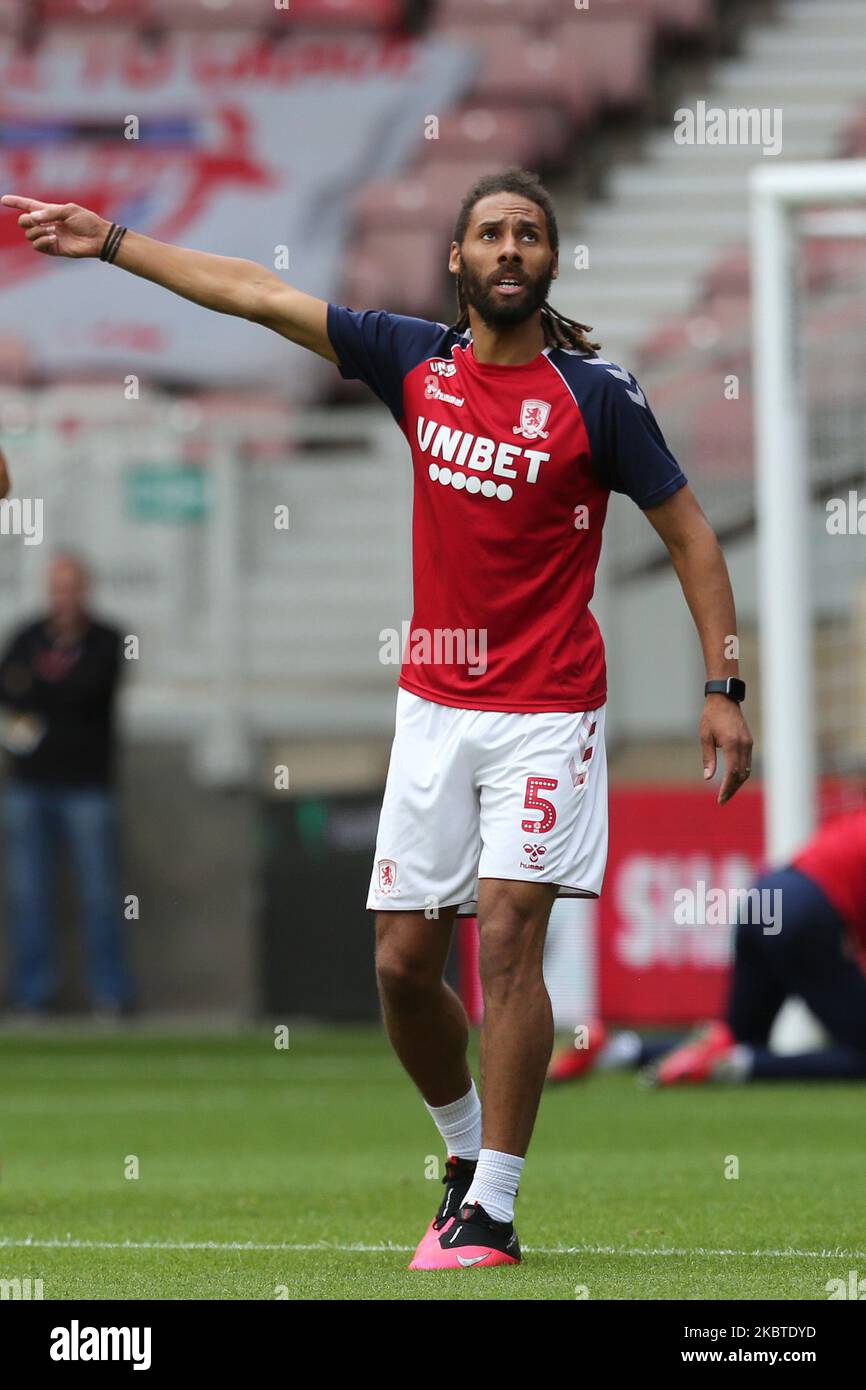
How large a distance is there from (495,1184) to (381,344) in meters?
1.80

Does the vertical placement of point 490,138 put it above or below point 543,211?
above

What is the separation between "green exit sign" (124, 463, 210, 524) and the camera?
48.6ft

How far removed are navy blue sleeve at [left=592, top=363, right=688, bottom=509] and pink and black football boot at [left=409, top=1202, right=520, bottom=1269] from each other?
153 cm

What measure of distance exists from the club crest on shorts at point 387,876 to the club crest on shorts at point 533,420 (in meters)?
0.95

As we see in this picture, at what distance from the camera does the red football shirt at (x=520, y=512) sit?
17.6 ft

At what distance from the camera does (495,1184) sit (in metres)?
5.31

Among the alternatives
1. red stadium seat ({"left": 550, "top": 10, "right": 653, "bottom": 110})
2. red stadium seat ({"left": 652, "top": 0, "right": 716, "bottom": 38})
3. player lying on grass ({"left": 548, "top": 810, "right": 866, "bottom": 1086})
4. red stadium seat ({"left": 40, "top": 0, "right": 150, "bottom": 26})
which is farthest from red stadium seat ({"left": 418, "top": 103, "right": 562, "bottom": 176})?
player lying on grass ({"left": 548, "top": 810, "right": 866, "bottom": 1086})

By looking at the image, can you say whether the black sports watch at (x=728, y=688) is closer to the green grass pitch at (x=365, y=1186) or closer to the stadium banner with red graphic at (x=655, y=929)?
the green grass pitch at (x=365, y=1186)

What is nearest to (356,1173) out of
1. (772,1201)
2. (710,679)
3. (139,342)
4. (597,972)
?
(772,1201)

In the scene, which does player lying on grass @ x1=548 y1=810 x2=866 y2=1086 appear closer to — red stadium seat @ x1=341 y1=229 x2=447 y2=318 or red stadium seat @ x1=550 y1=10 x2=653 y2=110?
red stadium seat @ x1=341 y1=229 x2=447 y2=318

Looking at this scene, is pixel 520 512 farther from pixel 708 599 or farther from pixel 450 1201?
pixel 450 1201
